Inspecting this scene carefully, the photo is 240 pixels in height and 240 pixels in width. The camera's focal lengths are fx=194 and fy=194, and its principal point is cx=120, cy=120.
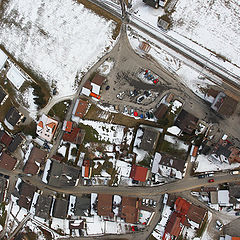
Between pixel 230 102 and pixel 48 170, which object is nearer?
pixel 230 102

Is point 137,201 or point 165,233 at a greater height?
point 137,201

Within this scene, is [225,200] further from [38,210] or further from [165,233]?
[38,210]

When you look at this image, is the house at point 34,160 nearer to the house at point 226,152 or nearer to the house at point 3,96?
the house at point 3,96

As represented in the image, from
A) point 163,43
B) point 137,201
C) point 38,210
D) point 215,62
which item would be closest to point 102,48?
point 163,43

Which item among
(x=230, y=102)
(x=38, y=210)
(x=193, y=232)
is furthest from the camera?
(x=38, y=210)

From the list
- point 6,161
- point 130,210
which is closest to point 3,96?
point 6,161

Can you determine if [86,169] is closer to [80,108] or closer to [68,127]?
[68,127]

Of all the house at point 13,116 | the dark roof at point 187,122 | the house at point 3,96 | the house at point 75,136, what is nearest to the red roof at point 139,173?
the dark roof at point 187,122

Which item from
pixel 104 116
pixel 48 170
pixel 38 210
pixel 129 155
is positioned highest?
pixel 104 116
